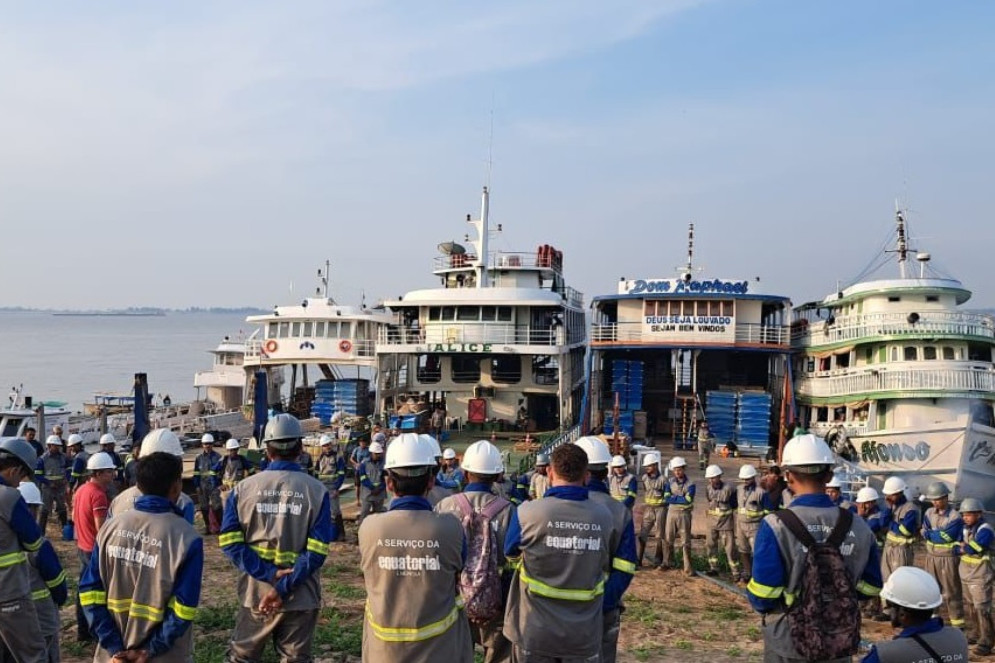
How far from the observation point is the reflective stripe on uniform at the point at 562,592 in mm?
4352

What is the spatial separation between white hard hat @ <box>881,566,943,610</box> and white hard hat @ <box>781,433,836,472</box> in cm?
64

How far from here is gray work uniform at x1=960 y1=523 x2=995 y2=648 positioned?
8.36 meters

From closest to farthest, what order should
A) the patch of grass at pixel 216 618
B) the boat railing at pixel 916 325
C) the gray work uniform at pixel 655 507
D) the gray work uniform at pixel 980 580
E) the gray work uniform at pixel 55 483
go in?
the patch of grass at pixel 216 618 → the gray work uniform at pixel 980 580 → the gray work uniform at pixel 655 507 → the gray work uniform at pixel 55 483 → the boat railing at pixel 916 325

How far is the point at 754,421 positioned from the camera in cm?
2188

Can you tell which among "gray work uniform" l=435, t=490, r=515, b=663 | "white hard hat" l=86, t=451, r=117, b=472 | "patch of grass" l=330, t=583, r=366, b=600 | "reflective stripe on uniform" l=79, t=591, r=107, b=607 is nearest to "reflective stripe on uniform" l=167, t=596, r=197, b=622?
"reflective stripe on uniform" l=79, t=591, r=107, b=607

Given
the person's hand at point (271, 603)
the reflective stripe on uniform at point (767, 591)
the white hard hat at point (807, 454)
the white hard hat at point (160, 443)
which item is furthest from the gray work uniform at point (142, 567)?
the white hard hat at point (807, 454)

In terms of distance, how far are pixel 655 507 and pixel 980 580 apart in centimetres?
419

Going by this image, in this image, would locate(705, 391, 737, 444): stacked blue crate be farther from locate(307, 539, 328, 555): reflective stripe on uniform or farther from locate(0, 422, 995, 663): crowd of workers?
locate(307, 539, 328, 555): reflective stripe on uniform

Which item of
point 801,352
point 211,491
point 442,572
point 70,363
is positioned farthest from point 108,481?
point 70,363

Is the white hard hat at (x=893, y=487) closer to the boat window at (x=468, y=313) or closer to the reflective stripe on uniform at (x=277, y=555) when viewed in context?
the reflective stripe on uniform at (x=277, y=555)

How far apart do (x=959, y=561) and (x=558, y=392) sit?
15327 mm

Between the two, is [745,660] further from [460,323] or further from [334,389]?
[334,389]

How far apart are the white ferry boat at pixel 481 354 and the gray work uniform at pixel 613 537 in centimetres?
1622

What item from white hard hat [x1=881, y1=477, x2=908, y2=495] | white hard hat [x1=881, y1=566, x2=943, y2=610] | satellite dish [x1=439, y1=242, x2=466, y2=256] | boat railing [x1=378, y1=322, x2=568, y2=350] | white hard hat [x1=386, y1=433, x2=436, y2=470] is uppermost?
satellite dish [x1=439, y1=242, x2=466, y2=256]
